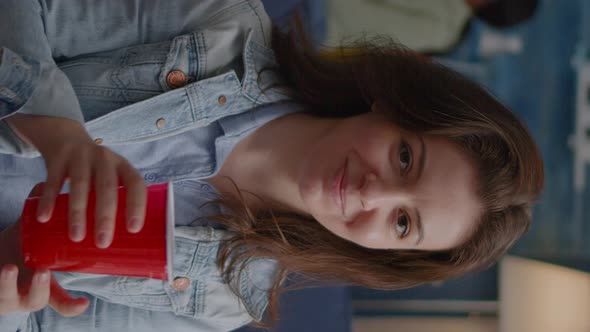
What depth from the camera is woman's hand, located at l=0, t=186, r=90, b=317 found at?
0.66 m

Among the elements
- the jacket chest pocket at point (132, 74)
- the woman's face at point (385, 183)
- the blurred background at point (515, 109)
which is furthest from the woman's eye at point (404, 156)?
the blurred background at point (515, 109)

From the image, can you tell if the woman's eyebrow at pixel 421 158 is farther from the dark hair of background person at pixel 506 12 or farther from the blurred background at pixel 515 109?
the dark hair of background person at pixel 506 12

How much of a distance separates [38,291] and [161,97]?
43 centimetres

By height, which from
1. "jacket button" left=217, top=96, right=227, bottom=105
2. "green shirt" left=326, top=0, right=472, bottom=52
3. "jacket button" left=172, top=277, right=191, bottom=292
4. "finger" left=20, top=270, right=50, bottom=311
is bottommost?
"jacket button" left=172, top=277, right=191, bottom=292

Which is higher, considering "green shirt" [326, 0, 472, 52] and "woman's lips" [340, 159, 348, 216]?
"woman's lips" [340, 159, 348, 216]

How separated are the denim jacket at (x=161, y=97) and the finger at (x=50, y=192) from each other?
0.96 ft

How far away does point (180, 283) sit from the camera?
116 centimetres

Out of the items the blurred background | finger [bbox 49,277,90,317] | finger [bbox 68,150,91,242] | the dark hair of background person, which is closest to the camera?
finger [bbox 68,150,91,242]

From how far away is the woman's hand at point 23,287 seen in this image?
66 cm

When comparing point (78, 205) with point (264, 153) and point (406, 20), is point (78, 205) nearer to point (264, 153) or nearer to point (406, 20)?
point (264, 153)

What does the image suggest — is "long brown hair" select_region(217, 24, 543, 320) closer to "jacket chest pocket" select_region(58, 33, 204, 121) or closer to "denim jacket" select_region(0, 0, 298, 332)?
"denim jacket" select_region(0, 0, 298, 332)

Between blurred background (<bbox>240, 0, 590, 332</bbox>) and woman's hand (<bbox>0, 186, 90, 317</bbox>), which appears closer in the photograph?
woman's hand (<bbox>0, 186, 90, 317</bbox>)

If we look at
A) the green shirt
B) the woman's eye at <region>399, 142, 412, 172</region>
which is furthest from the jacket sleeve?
the green shirt

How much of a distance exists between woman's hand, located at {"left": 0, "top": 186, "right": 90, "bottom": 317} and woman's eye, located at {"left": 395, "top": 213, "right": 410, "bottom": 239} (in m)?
0.56
